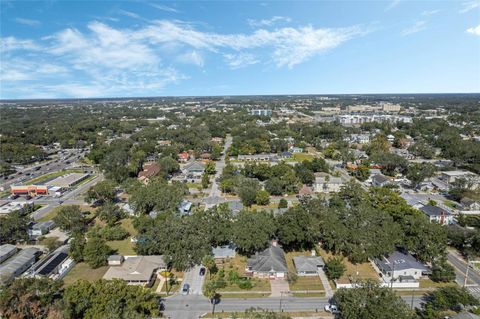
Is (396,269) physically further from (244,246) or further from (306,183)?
(306,183)

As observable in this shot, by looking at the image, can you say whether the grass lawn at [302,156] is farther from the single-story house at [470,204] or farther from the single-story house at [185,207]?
the single-story house at [185,207]

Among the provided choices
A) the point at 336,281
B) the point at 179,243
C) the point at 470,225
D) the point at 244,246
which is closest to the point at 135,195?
the point at 179,243

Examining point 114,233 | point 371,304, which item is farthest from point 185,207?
point 371,304

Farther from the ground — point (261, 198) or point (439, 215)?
point (261, 198)

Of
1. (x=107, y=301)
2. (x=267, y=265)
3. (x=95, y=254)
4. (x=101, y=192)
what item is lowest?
(x=267, y=265)

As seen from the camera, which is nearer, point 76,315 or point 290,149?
point 76,315

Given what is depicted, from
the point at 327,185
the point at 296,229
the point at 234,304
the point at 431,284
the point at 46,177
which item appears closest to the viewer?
the point at 234,304

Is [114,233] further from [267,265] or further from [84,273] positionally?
[267,265]

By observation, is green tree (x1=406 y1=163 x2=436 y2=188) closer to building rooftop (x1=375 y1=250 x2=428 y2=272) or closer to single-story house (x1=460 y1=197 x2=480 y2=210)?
single-story house (x1=460 y1=197 x2=480 y2=210)
